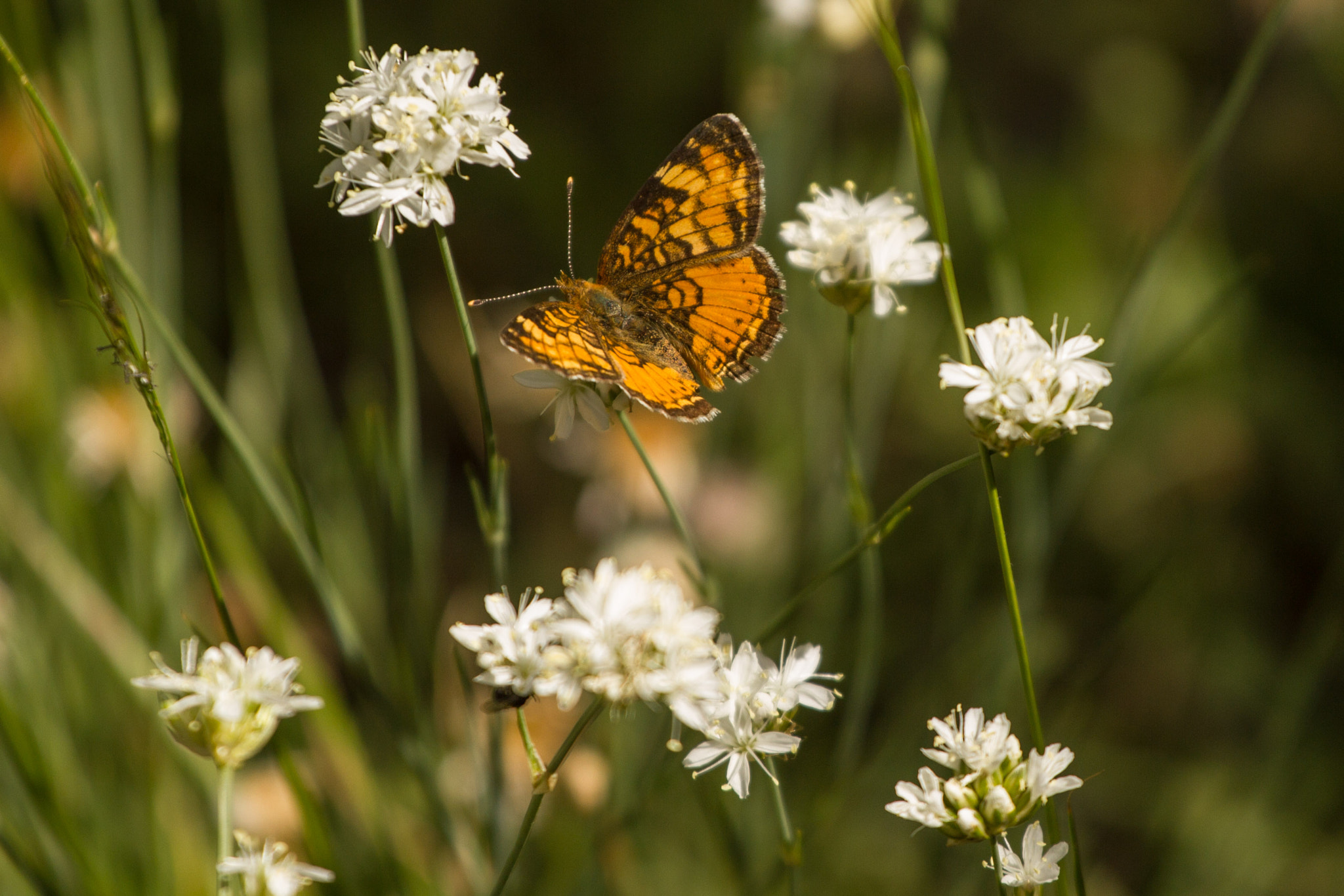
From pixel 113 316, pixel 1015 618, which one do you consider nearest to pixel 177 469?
pixel 113 316

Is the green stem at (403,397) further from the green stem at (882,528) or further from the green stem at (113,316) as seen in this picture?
the green stem at (882,528)

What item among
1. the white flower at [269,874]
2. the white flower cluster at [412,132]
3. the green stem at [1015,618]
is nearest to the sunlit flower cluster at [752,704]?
the green stem at [1015,618]

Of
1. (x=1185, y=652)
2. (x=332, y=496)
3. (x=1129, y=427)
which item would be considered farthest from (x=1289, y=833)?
(x=332, y=496)

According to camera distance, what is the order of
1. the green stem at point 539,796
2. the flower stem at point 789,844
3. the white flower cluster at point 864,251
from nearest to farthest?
the green stem at point 539,796 → the flower stem at point 789,844 → the white flower cluster at point 864,251

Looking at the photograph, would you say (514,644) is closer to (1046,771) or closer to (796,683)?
(796,683)

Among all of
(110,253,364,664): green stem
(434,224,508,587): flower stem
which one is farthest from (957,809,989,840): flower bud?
(110,253,364,664): green stem

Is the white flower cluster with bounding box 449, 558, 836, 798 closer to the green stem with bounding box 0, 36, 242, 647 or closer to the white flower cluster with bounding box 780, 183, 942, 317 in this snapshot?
the green stem with bounding box 0, 36, 242, 647

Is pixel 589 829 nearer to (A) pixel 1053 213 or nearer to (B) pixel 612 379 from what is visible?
(B) pixel 612 379
